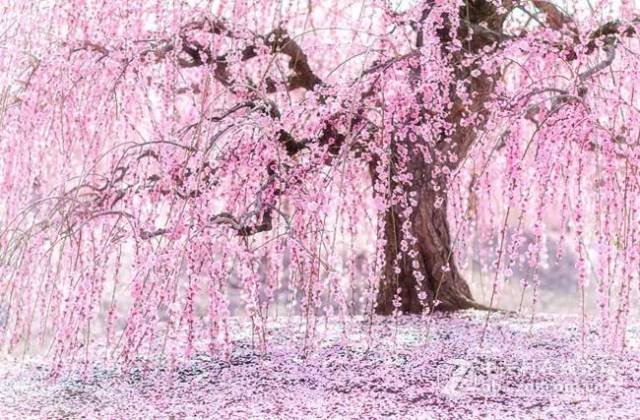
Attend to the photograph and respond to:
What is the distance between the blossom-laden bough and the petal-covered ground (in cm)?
30

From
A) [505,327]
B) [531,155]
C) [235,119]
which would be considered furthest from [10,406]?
[531,155]

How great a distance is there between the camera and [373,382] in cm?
458

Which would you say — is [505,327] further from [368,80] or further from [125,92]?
[125,92]

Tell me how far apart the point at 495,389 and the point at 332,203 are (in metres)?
1.35

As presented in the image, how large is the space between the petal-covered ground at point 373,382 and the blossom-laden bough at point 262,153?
30 cm

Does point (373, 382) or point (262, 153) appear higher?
point (262, 153)

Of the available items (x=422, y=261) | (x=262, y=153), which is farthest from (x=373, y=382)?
(x=422, y=261)

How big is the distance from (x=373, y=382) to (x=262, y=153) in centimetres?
130

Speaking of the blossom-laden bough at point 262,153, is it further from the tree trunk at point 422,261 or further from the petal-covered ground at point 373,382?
the petal-covered ground at point 373,382

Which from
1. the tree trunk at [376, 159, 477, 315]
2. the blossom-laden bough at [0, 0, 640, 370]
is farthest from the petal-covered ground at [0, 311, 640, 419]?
the tree trunk at [376, 159, 477, 315]

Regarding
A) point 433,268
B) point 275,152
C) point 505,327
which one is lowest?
point 505,327

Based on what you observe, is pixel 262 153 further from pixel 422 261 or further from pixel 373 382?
pixel 422 261

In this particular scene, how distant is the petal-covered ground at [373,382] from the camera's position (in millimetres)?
4234

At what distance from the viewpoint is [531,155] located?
7336 millimetres
